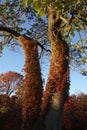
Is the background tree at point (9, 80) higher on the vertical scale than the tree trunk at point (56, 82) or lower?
higher

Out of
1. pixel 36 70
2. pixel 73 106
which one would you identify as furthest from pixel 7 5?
pixel 73 106

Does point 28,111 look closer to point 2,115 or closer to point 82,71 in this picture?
point 82,71

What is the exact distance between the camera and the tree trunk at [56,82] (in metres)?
19.3

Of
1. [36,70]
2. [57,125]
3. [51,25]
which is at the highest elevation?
[51,25]

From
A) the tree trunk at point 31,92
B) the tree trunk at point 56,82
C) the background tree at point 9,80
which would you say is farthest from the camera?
the background tree at point 9,80

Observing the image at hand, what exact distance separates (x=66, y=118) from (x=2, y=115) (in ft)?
29.2

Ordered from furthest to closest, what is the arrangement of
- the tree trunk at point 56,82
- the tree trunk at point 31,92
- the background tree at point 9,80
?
the background tree at point 9,80 < the tree trunk at point 31,92 < the tree trunk at point 56,82

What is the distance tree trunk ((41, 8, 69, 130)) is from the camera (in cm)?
1930

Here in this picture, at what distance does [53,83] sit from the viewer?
19.8 metres

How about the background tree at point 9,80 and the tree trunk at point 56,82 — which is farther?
the background tree at point 9,80

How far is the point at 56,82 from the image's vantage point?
64.5 ft

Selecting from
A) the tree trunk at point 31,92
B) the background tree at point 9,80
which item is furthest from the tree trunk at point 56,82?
the background tree at point 9,80

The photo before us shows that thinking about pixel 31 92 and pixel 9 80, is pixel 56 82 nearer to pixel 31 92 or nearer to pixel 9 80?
pixel 31 92

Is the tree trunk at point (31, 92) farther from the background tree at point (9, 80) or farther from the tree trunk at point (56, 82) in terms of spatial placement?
the background tree at point (9, 80)
